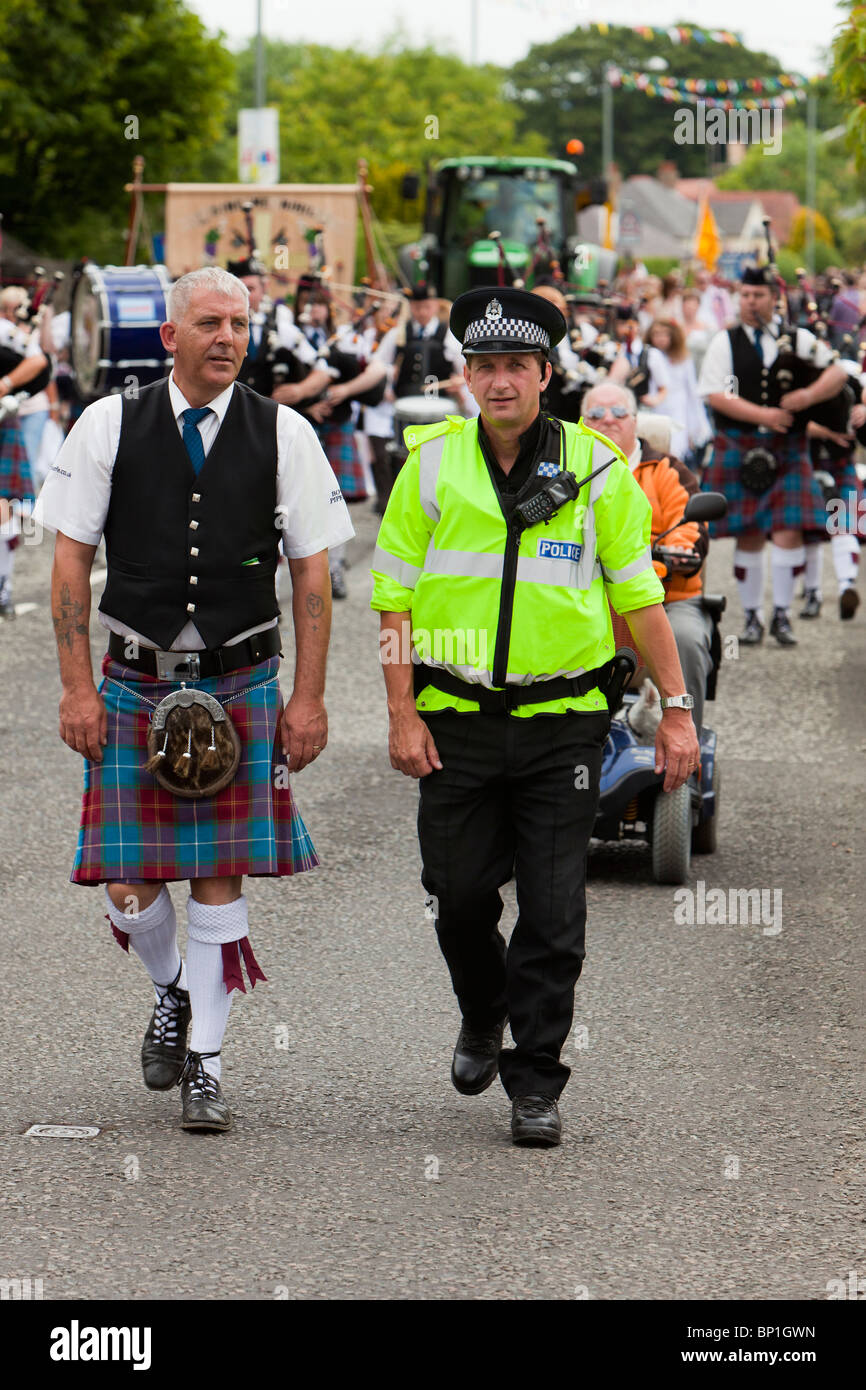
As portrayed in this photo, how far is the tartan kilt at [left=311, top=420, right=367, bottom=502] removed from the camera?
13.1 metres

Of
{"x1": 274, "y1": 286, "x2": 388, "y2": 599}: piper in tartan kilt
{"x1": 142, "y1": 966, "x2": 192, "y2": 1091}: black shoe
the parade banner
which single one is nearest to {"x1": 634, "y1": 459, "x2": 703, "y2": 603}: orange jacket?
{"x1": 142, "y1": 966, "x2": 192, "y2": 1091}: black shoe

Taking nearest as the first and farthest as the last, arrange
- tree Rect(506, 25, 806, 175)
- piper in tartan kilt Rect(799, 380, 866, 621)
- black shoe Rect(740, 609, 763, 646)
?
1. piper in tartan kilt Rect(799, 380, 866, 621)
2. black shoe Rect(740, 609, 763, 646)
3. tree Rect(506, 25, 806, 175)

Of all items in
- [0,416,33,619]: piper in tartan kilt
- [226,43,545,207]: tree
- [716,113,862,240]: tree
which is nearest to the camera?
[0,416,33,619]: piper in tartan kilt

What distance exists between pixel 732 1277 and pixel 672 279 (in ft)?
54.3

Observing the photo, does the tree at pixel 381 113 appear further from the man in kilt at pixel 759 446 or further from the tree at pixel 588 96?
the man in kilt at pixel 759 446

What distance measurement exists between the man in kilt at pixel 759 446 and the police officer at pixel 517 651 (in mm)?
6846

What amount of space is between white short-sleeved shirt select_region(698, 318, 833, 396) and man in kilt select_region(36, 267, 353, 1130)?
22.9 feet

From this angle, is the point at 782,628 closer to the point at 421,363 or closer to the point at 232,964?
the point at 421,363

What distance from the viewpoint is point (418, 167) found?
62.5 meters

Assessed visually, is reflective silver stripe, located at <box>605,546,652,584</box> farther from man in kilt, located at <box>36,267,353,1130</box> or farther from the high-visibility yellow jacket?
man in kilt, located at <box>36,267,353,1130</box>

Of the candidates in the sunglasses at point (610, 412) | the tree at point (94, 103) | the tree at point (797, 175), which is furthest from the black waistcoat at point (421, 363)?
the tree at point (797, 175)

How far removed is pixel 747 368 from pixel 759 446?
457 mm

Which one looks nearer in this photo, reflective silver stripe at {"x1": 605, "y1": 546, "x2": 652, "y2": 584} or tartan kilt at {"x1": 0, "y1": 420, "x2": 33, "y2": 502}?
reflective silver stripe at {"x1": 605, "y1": 546, "x2": 652, "y2": 584}

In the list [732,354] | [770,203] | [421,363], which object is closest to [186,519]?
[732,354]
